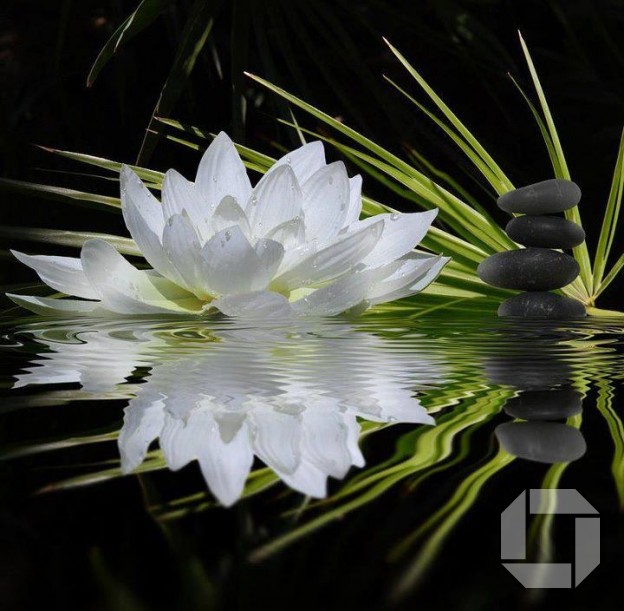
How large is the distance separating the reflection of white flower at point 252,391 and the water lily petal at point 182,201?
7 centimetres

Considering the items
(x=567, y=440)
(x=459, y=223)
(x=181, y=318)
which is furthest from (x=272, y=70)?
(x=567, y=440)

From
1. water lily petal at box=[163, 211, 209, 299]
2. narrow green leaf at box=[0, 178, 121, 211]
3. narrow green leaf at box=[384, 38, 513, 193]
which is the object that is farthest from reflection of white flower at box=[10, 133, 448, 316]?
narrow green leaf at box=[384, 38, 513, 193]

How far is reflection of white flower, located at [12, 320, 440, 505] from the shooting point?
0.29 meters

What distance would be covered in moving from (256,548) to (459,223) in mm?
664

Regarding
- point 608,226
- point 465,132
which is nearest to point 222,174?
point 465,132

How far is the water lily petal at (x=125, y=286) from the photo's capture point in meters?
0.59

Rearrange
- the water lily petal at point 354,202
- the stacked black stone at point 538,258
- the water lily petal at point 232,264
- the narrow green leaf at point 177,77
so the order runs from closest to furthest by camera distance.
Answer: the water lily petal at point 232,264
the water lily petal at point 354,202
the stacked black stone at point 538,258
the narrow green leaf at point 177,77

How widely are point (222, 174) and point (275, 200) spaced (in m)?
0.06

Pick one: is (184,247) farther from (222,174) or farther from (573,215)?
(573,215)

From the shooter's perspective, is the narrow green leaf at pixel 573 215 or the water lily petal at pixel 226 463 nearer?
the water lily petal at pixel 226 463

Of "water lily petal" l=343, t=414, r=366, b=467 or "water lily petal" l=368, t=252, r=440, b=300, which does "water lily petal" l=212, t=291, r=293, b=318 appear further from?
"water lily petal" l=343, t=414, r=366, b=467

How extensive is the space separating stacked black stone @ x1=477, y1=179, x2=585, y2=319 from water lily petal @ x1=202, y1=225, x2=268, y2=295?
0.28 m

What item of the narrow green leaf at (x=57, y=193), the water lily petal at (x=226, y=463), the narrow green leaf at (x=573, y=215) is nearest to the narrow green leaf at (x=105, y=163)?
the narrow green leaf at (x=57, y=193)

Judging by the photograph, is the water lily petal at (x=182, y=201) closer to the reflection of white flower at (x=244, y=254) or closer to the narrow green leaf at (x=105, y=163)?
the reflection of white flower at (x=244, y=254)
